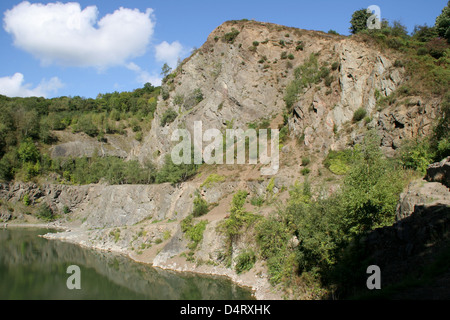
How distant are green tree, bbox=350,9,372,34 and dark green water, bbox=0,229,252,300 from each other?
151 feet

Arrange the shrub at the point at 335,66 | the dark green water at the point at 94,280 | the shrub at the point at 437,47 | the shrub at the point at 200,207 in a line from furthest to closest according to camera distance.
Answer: the shrub at the point at 335,66
the shrub at the point at 200,207
the shrub at the point at 437,47
the dark green water at the point at 94,280

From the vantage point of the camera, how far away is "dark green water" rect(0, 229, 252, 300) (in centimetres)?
2358

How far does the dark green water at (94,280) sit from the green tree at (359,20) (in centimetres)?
4603

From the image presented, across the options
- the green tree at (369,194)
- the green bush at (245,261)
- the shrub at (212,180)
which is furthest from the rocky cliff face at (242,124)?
the green tree at (369,194)

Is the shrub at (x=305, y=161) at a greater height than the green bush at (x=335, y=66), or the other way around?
the green bush at (x=335, y=66)

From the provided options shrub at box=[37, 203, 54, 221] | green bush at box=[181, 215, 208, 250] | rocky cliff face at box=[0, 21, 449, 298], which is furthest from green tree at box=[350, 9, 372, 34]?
shrub at box=[37, 203, 54, 221]

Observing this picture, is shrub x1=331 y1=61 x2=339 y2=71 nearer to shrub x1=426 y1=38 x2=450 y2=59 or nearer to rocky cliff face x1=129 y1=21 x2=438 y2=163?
rocky cliff face x1=129 y1=21 x2=438 y2=163

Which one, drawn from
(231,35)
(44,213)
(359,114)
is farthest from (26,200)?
(359,114)

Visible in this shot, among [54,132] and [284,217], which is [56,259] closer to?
[284,217]

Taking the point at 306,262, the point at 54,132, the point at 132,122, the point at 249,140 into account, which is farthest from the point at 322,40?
the point at 54,132

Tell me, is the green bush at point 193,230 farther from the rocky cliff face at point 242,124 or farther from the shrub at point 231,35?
the shrub at point 231,35

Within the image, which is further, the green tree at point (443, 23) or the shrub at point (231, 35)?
the shrub at point (231, 35)

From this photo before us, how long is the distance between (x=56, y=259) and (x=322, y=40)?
46.9m

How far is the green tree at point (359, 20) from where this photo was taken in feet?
168
